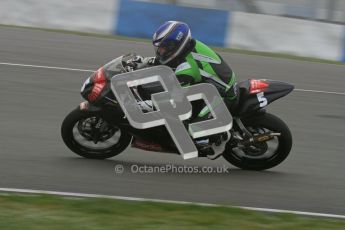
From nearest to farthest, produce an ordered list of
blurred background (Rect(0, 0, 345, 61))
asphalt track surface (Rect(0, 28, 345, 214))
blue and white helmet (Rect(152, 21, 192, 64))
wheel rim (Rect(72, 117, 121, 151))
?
asphalt track surface (Rect(0, 28, 345, 214)) → blue and white helmet (Rect(152, 21, 192, 64)) → wheel rim (Rect(72, 117, 121, 151)) → blurred background (Rect(0, 0, 345, 61))

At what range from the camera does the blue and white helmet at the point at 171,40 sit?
7.19 meters

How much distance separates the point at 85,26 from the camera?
56.6ft

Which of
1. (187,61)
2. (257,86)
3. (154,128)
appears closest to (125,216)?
(154,128)

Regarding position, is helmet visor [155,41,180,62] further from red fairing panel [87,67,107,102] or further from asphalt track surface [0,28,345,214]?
asphalt track surface [0,28,345,214]

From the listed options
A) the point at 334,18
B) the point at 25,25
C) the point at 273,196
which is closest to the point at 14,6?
the point at 25,25

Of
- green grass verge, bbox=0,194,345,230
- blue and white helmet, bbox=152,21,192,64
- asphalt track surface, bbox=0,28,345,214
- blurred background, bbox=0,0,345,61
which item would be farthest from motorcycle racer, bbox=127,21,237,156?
blurred background, bbox=0,0,345,61

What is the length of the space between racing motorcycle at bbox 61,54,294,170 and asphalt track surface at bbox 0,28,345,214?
0.63 feet

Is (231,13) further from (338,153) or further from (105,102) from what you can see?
(105,102)

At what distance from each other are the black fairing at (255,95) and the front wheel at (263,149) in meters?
0.15

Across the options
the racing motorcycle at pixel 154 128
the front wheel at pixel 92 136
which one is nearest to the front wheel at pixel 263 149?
the racing motorcycle at pixel 154 128

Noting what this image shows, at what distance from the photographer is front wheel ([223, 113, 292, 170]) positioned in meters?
7.53

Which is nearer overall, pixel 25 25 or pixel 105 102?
pixel 105 102

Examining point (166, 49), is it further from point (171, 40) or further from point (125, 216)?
point (125, 216)

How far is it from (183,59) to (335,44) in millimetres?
10154
